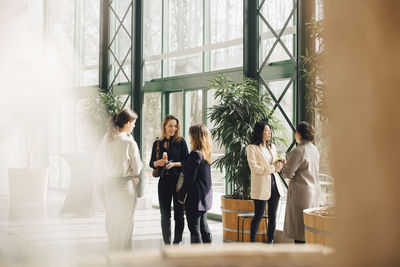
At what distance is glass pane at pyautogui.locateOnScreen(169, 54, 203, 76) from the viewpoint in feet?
26.9

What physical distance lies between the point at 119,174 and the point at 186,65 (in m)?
4.76

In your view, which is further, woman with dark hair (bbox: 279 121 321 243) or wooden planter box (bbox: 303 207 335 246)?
woman with dark hair (bbox: 279 121 321 243)

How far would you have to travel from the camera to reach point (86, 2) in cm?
1192

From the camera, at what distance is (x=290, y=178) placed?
4.19 metres

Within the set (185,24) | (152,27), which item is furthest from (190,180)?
(152,27)

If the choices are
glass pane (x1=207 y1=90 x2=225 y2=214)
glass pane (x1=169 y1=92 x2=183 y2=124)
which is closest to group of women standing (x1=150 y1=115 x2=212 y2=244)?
glass pane (x1=207 y1=90 x2=225 y2=214)

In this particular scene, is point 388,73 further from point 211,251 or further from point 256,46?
point 256,46

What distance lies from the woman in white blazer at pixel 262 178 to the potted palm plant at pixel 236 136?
1.84 ft

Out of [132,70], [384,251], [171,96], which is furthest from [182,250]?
[132,70]

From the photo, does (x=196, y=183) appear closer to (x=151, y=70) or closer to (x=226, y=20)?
(x=226, y=20)

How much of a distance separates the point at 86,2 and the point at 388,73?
12.6m

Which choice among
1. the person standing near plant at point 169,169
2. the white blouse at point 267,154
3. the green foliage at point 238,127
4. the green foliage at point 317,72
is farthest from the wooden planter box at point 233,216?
the green foliage at point 317,72

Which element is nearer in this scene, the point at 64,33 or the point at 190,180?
the point at 190,180

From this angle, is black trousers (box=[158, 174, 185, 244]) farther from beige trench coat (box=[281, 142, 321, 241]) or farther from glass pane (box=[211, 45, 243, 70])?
glass pane (box=[211, 45, 243, 70])
